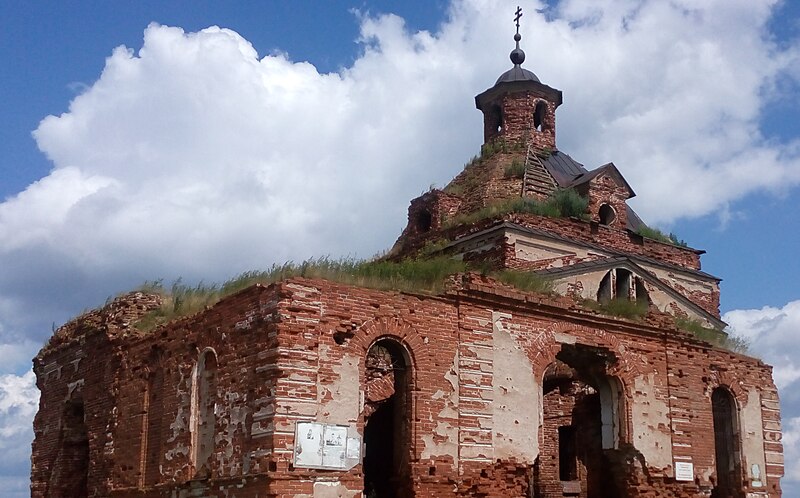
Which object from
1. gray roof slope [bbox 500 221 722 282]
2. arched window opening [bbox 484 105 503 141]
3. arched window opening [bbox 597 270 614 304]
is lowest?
arched window opening [bbox 597 270 614 304]

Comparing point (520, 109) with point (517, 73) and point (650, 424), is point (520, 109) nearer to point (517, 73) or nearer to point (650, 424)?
point (517, 73)

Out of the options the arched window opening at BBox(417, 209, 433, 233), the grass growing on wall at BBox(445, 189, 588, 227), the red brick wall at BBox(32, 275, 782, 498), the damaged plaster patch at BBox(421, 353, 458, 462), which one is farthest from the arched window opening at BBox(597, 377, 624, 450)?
the arched window opening at BBox(417, 209, 433, 233)

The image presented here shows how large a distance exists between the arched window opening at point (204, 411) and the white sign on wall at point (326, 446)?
1.85 meters

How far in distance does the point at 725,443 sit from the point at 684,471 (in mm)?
1929

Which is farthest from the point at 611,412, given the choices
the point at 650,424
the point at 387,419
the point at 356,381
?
the point at 356,381

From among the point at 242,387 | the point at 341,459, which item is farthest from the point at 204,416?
the point at 341,459

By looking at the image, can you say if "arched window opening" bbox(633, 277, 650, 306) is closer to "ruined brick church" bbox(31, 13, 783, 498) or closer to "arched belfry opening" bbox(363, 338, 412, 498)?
"ruined brick church" bbox(31, 13, 783, 498)

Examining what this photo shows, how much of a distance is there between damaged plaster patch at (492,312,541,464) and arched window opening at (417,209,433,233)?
8.23 m

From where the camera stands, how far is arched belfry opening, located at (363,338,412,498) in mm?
13055

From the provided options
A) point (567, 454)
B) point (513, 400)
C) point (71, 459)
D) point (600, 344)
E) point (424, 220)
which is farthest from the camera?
point (424, 220)

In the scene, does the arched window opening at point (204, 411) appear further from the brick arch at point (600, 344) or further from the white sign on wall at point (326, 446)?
the brick arch at point (600, 344)

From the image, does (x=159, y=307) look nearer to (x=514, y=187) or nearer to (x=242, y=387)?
(x=242, y=387)

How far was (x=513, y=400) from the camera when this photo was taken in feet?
46.4

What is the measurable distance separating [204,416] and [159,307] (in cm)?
345
